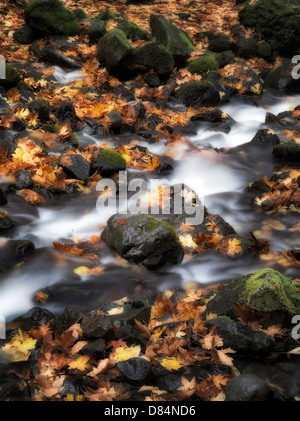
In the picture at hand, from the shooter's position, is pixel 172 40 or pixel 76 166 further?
pixel 172 40

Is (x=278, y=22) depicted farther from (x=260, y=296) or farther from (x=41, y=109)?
(x=260, y=296)

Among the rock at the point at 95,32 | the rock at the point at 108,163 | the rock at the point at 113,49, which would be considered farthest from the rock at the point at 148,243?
the rock at the point at 95,32

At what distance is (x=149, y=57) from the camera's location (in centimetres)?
900

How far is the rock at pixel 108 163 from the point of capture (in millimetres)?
6055

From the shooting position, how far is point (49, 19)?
387 inches

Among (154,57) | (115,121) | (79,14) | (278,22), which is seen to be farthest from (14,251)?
(278,22)

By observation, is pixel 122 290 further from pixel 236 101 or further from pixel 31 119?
pixel 236 101

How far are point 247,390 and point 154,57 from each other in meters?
7.85

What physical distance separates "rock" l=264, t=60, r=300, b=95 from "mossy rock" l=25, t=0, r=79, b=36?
4884 millimetres

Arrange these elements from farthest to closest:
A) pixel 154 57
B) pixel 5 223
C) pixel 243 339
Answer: pixel 154 57 → pixel 5 223 → pixel 243 339

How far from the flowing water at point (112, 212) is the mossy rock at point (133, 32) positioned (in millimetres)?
3556

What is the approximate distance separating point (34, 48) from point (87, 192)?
528cm
